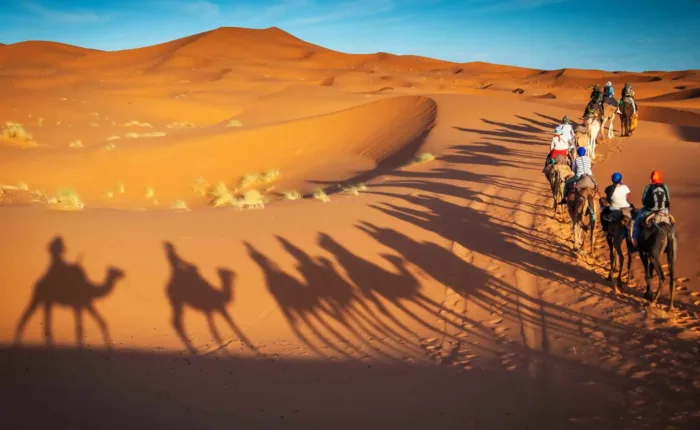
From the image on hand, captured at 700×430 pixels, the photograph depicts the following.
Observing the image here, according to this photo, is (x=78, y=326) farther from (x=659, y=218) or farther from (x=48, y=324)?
(x=659, y=218)

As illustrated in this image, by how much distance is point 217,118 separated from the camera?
142 ft

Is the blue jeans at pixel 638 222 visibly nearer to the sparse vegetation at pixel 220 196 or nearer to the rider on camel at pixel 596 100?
the sparse vegetation at pixel 220 196

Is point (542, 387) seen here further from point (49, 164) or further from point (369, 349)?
point (49, 164)

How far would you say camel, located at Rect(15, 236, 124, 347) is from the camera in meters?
8.99

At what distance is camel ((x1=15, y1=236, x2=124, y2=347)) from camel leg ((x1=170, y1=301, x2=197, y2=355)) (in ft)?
3.59

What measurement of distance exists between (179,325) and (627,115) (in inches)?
864

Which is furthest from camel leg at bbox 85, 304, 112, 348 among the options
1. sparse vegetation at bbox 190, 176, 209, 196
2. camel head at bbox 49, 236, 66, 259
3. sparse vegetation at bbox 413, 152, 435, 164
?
sparse vegetation at bbox 413, 152, 435, 164

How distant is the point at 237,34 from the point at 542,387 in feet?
435

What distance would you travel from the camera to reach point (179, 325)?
30.5ft

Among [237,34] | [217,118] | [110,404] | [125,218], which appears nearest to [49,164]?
[125,218]

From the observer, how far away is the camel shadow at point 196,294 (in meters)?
9.34

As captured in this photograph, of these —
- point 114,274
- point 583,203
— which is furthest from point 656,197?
point 114,274

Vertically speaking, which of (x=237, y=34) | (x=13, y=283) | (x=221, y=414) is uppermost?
(x=237, y=34)

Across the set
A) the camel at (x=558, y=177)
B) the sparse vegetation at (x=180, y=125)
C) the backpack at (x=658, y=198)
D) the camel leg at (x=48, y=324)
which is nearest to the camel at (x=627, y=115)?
the camel at (x=558, y=177)
